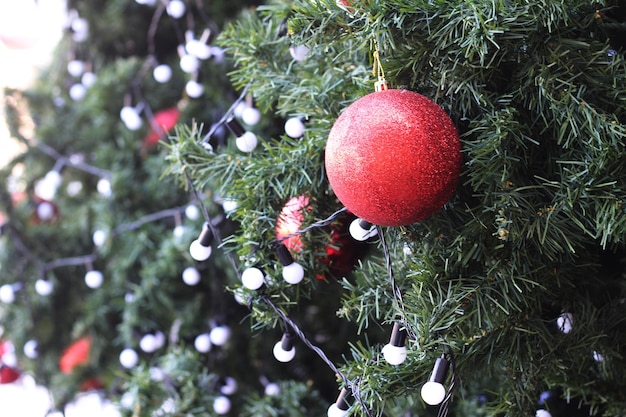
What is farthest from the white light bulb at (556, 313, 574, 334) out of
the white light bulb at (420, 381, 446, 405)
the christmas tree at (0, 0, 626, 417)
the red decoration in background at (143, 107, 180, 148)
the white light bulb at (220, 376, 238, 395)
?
the red decoration in background at (143, 107, 180, 148)

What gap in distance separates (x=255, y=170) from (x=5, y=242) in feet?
1.73

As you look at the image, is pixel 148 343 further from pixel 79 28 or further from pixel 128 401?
pixel 79 28

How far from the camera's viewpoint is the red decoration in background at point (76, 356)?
821 mm

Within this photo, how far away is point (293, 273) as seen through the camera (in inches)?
18.0

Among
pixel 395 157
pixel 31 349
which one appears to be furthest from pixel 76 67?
pixel 395 157

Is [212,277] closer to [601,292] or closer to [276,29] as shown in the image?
[276,29]

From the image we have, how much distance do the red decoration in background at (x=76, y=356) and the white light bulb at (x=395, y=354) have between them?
554 millimetres

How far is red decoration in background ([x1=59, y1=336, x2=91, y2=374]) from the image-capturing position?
0.82 metres

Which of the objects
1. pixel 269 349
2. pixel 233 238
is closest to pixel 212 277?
pixel 269 349

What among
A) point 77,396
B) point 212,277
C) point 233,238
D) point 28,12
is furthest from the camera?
point 28,12

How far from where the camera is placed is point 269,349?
2.41ft

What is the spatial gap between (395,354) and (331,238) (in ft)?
0.38

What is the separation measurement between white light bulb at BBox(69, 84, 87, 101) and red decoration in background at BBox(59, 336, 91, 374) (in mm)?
335

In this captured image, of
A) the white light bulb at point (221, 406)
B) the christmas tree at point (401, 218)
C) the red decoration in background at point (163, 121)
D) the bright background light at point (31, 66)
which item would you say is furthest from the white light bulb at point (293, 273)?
the bright background light at point (31, 66)
